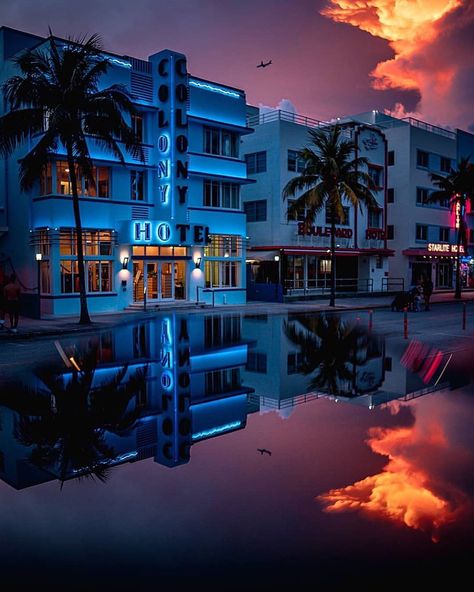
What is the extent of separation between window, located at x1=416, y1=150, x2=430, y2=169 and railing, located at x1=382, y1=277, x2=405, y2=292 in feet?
37.1

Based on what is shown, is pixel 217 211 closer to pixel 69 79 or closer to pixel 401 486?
pixel 69 79

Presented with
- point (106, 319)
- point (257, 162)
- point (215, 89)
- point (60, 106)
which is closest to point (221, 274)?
point (215, 89)

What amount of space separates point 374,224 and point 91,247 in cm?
3077

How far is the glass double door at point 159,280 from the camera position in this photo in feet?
112

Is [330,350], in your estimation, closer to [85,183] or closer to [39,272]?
[39,272]

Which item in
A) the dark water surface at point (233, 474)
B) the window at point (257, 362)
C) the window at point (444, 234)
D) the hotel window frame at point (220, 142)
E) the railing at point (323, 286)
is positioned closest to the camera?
the dark water surface at point (233, 474)

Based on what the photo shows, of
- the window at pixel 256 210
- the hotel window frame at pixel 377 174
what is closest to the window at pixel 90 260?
the window at pixel 256 210

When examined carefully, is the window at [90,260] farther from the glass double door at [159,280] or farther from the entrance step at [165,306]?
the glass double door at [159,280]

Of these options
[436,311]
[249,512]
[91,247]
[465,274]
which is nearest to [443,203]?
[465,274]

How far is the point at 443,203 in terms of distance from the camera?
60.8m

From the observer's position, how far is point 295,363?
621 inches

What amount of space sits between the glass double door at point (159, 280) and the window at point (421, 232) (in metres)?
29.7

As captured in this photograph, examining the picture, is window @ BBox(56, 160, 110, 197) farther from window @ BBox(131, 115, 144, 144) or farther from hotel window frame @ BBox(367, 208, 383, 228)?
hotel window frame @ BBox(367, 208, 383, 228)

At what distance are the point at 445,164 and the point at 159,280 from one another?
39.1 meters
